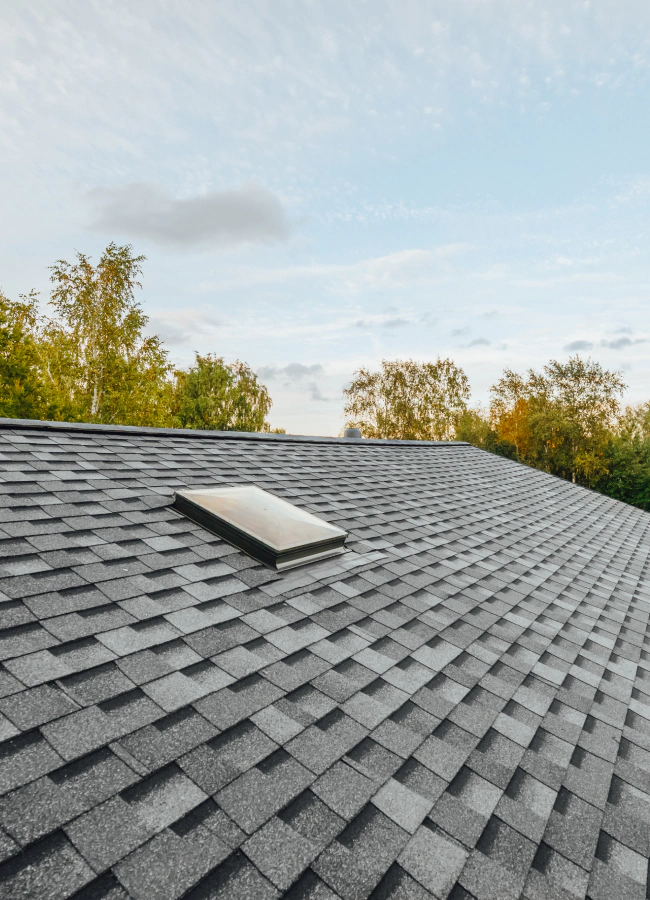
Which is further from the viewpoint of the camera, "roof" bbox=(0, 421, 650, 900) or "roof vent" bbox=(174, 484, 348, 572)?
"roof vent" bbox=(174, 484, 348, 572)

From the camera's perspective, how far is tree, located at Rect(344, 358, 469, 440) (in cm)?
3584

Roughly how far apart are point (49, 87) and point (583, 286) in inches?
733

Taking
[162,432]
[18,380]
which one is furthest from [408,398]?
[162,432]

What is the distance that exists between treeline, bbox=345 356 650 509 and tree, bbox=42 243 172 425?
19363 mm

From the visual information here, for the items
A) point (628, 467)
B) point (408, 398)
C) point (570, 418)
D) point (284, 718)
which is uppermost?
point (408, 398)

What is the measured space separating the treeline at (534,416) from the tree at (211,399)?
10067mm

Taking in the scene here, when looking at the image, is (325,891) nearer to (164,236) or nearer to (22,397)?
(22,397)

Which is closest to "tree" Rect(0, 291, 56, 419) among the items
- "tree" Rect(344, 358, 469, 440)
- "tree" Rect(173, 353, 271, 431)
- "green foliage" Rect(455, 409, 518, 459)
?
"tree" Rect(173, 353, 271, 431)

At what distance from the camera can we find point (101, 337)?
20.8 metres

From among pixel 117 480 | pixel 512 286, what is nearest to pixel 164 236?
pixel 512 286

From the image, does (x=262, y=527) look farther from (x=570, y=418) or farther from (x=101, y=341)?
(x=570, y=418)

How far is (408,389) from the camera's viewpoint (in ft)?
118

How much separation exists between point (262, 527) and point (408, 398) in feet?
112

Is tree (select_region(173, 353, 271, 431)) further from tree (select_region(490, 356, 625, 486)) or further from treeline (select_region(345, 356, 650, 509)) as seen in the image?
tree (select_region(490, 356, 625, 486))
